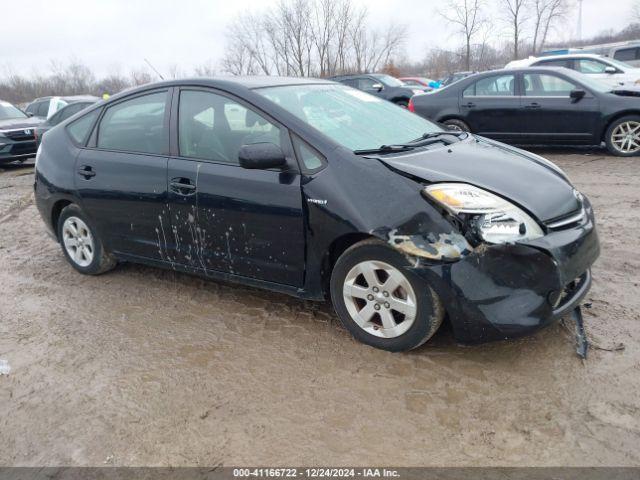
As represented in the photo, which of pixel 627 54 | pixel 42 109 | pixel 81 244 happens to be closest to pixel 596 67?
pixel 627 54

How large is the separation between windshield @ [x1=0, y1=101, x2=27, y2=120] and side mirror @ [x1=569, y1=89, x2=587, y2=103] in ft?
39.9

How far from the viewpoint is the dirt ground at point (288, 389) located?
242 cm

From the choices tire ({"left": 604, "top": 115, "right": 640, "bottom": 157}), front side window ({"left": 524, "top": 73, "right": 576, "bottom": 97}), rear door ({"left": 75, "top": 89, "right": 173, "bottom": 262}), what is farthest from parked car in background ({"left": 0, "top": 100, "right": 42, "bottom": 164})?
tire ({"left": 604, "top": 115, "right": 640, "bottom": 157})

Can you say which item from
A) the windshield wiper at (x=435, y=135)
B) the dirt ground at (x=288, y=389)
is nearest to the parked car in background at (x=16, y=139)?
the dirt ground at (x=288, y=389)

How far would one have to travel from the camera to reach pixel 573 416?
2.50 meters

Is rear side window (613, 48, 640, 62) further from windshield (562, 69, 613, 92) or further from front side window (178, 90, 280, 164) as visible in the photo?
front side window (178, 90, 280, 164)

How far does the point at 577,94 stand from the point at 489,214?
6.87 metres

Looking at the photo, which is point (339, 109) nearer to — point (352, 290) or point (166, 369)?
point (352, 290)

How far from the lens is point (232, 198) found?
344cm

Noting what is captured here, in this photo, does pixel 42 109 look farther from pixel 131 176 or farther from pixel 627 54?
pixel 627 54

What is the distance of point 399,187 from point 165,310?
2.03 meters

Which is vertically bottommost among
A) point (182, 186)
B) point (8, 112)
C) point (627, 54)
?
point (182, 186)

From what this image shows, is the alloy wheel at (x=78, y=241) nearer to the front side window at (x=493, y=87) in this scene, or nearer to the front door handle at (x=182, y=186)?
the front door handle at (x=182, y=186)

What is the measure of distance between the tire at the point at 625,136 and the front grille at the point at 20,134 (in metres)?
11.6
